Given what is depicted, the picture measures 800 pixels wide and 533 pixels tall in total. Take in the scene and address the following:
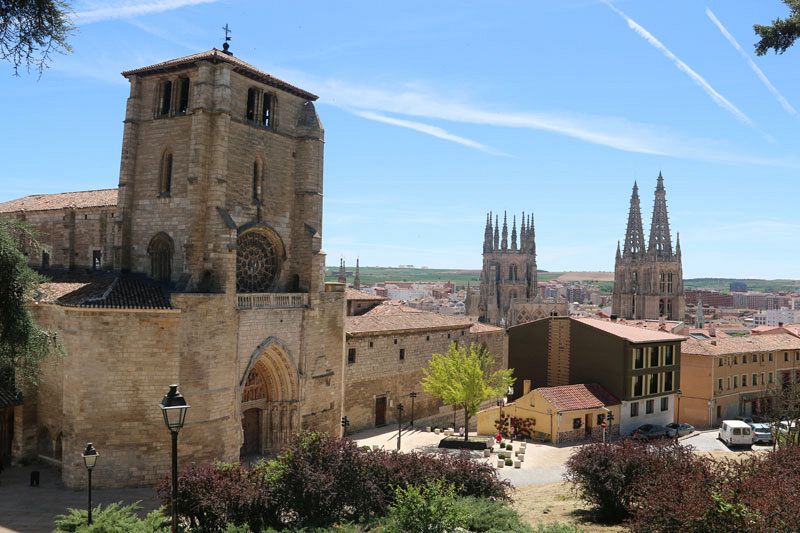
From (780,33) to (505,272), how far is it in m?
96.2

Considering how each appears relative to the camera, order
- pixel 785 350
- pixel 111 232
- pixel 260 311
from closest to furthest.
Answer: pixel 260 311 → pixel 111 232 → pixel 785 350

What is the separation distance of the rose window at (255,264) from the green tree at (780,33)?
2037 cm

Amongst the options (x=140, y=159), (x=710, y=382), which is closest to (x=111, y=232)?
(x=140, y=159)

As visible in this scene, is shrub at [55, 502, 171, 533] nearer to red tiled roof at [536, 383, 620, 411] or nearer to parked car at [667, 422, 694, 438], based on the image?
red tiled roof at [536, 383, 620, 411]

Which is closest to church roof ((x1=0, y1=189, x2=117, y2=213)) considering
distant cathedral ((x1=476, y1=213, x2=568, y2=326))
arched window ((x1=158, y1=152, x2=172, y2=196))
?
arched window ((x1=158, y1=152, x2=172, y2=196))

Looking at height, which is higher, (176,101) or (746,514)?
(176,101)

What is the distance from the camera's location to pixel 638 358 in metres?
38.6

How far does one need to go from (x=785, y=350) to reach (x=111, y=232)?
156ft

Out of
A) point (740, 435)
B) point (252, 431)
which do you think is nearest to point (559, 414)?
point (740, 435)

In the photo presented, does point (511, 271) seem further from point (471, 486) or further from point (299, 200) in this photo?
point (471, 486)

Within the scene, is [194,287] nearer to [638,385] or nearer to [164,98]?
[164,98]

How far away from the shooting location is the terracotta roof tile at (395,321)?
118ft

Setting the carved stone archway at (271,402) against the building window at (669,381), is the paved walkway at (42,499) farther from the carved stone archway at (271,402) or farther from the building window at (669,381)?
the building window at (669,381)

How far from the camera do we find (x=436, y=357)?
1455 inches
